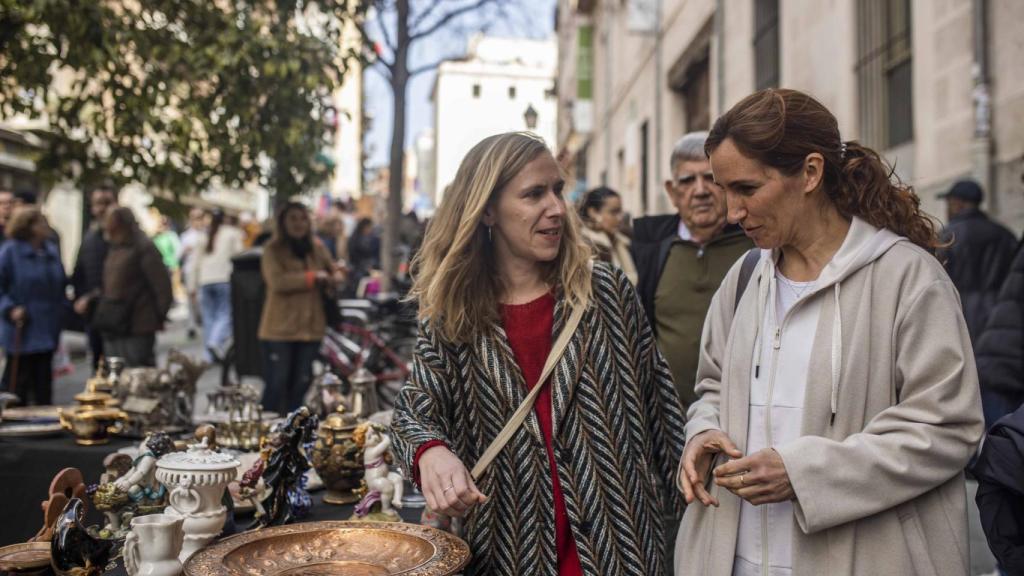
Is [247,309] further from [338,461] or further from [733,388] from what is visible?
[733,388]

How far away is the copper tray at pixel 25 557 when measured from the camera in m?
2.21

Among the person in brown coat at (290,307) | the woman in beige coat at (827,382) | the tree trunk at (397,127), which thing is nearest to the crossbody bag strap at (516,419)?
the woman in beige coat at (827,382)

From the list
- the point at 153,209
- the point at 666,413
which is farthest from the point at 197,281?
the point at 666,413

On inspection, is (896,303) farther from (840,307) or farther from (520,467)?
(520,467)

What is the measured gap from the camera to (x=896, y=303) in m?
1.84

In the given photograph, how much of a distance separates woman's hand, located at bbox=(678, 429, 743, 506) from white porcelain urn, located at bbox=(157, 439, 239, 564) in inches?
42.8

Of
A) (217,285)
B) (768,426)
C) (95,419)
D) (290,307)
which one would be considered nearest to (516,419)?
(768,426)

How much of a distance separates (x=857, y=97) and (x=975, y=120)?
2.57m

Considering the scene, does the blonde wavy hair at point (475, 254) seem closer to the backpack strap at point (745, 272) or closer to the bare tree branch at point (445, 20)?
the backpack strap at point (745, 272)

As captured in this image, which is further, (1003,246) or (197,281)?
(197,281)

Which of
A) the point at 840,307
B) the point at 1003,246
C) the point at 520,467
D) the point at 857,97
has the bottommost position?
the point at 520,467

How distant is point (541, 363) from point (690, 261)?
1.58m

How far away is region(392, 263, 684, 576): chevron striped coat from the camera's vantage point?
2277mm

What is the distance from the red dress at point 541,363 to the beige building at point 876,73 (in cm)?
92
